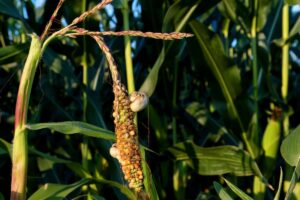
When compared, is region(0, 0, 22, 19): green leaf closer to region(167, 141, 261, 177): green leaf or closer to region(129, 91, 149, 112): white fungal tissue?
region(167, 141, 261, 177): green leaf

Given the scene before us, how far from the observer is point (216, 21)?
3324mm

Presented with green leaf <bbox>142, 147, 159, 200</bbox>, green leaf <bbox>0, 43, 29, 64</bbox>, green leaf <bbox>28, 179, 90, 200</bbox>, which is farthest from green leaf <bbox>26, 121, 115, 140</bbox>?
green leaf <bbox>0, 43, 29, 64</bbox>

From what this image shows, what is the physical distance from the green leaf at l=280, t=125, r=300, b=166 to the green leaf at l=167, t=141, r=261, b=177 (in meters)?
0.33

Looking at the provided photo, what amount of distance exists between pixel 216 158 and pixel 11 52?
863mm

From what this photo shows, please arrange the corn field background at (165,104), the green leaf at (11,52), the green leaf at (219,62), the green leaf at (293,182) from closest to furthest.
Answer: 1. the green leaf at (293,182)
2. the corn field background at (165,104)
3. the green leaf at (11,52)
4. the green leaf at (219,62)

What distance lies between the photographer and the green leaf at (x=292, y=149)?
1390mm

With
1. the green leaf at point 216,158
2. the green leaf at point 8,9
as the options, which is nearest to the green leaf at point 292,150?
the green leaf at point 216,158

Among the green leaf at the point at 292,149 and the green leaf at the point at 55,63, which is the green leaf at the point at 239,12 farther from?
the green leaf at the point at 292,149

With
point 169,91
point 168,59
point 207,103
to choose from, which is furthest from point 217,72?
point 207,103

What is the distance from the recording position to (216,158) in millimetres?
1898

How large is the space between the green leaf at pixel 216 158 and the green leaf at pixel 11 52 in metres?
0.68

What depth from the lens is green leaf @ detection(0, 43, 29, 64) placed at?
79.4 inches

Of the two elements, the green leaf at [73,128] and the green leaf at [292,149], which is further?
the green leaf at [292,149]

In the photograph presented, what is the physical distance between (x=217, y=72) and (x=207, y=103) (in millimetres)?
1397
